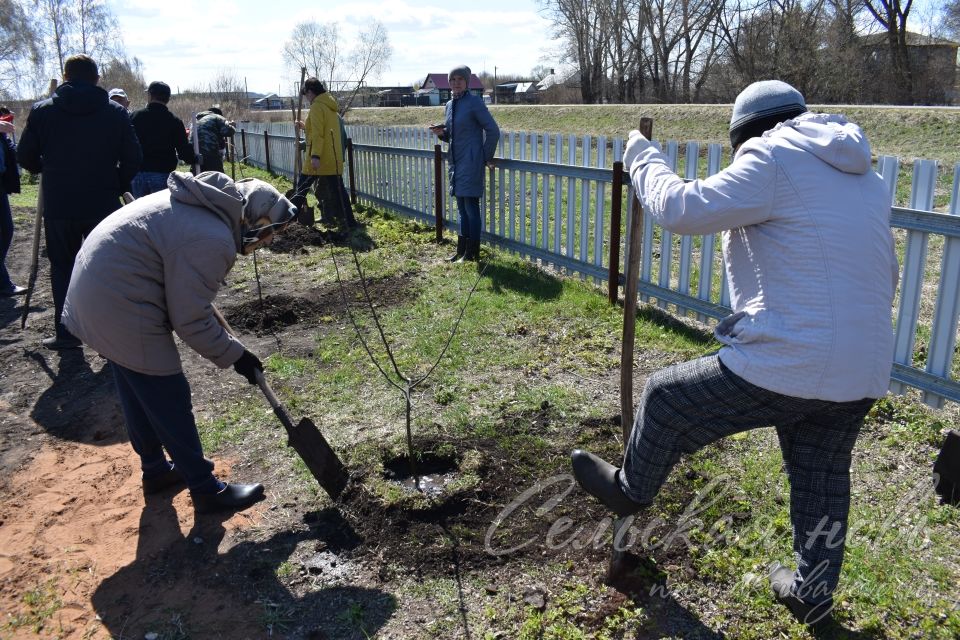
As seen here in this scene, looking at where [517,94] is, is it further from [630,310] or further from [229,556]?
[229,556]

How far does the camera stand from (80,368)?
5.50m

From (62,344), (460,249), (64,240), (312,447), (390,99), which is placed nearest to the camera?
(312,447)

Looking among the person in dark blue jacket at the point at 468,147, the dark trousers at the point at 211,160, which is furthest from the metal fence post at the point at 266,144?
the person in dark blue jacket at the point at 468,147

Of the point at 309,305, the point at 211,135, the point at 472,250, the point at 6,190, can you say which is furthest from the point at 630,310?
the point at 211,135

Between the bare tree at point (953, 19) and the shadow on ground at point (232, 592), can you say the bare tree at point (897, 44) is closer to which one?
the bare tree at point (953, 19)

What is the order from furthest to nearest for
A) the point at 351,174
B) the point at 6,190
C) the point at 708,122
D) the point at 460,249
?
1. the point at 708,122
2. the point at 351,174
3. the point at 460,249
4. the point at 6,190

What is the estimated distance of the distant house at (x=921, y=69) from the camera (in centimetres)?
2720

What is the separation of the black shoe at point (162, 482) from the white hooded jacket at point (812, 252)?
9.20 feet

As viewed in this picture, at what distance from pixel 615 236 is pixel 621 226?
1.38m

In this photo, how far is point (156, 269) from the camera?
2.99m

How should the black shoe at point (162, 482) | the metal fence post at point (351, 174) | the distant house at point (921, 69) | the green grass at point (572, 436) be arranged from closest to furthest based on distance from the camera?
the green grass at point (572, 436)
the black shoe at point (162, 482)
the metal fence post at point (351, 174)
the distant house at point (921, 69)

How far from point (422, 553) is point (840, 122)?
2.20 meters

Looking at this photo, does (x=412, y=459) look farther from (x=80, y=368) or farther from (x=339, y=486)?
(x=80, y=368)

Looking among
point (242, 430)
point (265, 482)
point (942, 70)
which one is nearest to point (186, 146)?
point (242, 430)
